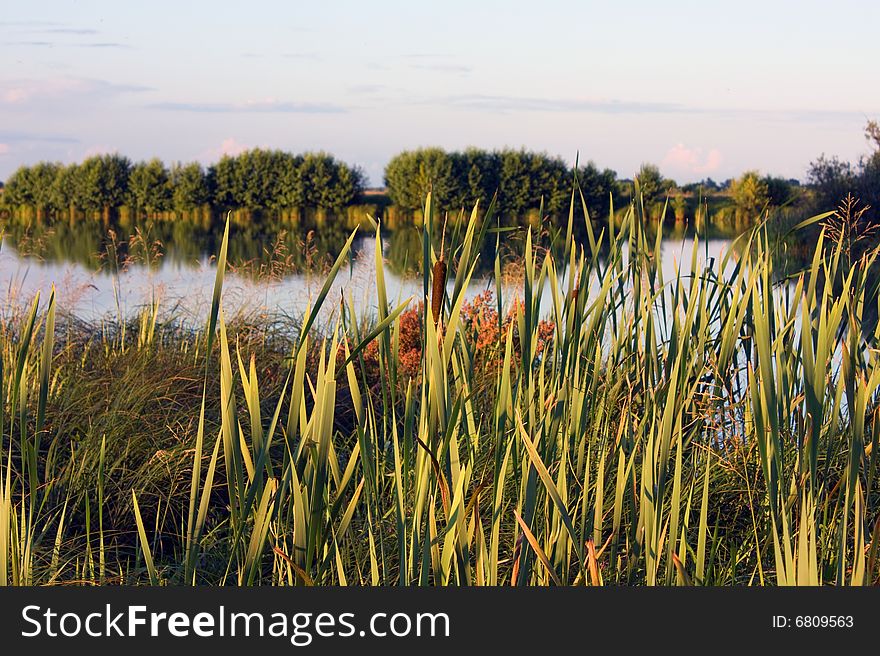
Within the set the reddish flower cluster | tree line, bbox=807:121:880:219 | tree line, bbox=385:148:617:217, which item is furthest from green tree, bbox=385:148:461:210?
the reddish flower cluster

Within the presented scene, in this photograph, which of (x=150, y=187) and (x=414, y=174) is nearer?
(x=150, y=187)

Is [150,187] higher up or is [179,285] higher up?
[150,187]

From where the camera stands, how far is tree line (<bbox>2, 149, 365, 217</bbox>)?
39844 millimetres

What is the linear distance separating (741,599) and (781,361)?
18.7 inches

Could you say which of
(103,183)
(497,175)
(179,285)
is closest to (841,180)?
(179,285)

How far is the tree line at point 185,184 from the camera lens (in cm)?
3984

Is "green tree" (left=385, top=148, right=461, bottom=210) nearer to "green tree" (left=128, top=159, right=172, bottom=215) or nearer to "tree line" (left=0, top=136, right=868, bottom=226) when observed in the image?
"tree line" (left=0, top=136, right=868, bottom=226)

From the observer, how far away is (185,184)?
40312 millimetres

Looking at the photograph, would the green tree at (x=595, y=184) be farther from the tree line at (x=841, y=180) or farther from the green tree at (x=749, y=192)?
the tree line at (x=841, y=180)

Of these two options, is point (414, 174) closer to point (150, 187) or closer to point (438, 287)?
point (150, 187)

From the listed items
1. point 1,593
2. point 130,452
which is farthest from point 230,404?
point 130,452

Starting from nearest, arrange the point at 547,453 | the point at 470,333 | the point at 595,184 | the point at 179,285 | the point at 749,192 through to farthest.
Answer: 1. the point at 547,453
2. the point at 470,333
3. the point at 179,285
4. the point at 749,192
5. the point at 595,184

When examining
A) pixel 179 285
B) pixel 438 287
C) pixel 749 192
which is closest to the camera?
pixel 438 287

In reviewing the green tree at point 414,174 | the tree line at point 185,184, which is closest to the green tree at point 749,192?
the green tree at point 414,174
